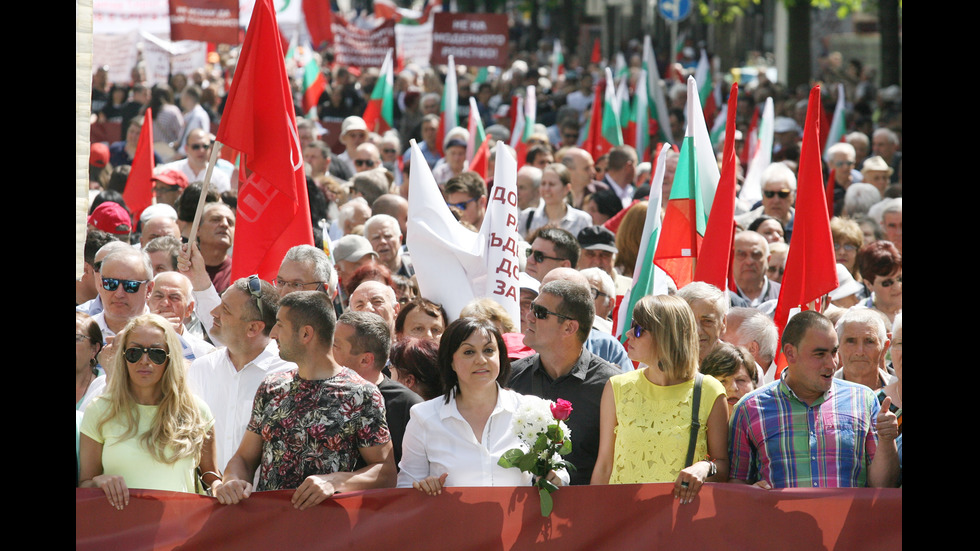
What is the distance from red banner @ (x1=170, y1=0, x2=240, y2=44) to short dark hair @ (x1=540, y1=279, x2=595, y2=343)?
11.3 meters

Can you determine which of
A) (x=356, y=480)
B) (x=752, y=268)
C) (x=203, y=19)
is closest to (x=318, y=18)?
(x=203, y=19)

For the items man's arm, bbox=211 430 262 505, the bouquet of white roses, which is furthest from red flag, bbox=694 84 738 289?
man's arm, bbox=211 430 262 505

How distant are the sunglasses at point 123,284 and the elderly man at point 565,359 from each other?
2162 millimetres

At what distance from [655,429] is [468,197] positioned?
5.28 m

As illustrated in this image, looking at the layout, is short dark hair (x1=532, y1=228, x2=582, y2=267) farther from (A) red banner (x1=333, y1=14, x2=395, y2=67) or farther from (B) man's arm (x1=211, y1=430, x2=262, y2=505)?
(A) red banner (x1=333, y1=14, x2=395, y2=67)

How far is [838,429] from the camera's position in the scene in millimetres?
5082

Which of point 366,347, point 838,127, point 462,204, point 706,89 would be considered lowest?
point 366,347

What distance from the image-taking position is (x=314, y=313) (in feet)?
17.0

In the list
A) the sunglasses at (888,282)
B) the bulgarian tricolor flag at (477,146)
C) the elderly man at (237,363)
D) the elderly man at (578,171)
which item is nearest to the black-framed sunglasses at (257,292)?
the elderly man at (237,363)

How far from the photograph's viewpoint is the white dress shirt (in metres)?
5.04

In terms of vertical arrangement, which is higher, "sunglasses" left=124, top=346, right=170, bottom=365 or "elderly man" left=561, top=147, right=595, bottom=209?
"elderly man" left=561, top=147, right=595, bottom=209

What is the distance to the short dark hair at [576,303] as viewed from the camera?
5777mm

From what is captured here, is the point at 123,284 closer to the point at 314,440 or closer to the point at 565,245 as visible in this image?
the point at 314,440

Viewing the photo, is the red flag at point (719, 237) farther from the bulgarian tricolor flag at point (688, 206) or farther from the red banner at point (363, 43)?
the red banner at point (363, 43)
